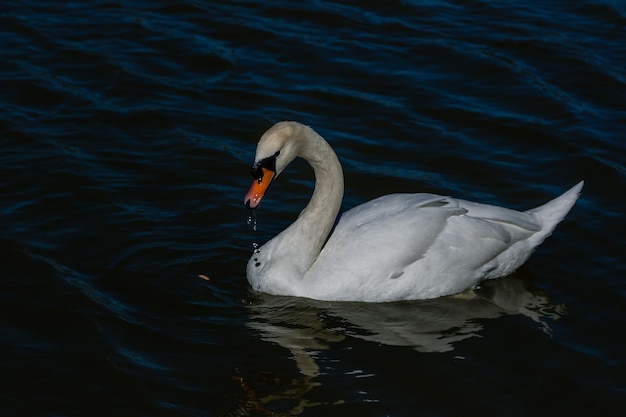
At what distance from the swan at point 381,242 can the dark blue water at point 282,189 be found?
0.60ft

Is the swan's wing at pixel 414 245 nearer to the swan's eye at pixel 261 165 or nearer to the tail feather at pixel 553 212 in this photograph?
the tail feather at pixel 553 212

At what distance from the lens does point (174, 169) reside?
1250 centimetres

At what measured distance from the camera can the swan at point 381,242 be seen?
33.4 ft

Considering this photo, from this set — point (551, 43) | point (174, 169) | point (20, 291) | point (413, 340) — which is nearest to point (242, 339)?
point (413, 340)

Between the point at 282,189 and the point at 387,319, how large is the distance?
2.74 meters

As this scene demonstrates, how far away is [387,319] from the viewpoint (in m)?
10.1

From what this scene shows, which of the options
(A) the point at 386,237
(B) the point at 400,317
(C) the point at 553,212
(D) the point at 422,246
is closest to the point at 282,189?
(A) the point at 386,237

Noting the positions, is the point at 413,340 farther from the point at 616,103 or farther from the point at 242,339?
the point at 616,103

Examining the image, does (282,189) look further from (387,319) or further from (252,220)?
(387,319)

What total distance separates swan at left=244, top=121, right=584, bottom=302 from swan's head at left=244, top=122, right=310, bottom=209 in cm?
1

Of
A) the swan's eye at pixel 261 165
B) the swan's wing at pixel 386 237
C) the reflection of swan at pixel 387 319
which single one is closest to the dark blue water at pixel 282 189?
the reflection of swan at pixel 387 319

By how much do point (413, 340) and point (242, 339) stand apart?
140 centimetres

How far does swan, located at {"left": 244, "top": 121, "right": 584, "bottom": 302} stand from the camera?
10.2 metres

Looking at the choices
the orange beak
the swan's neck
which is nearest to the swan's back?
the swan's neck
